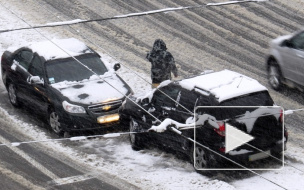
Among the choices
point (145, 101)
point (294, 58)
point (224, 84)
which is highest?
point (224, 84)

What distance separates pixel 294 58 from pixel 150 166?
17.1ft

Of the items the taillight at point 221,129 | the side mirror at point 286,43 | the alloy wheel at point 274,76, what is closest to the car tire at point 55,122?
the taillight at point 221,129

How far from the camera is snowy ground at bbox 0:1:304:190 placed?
1280 cm

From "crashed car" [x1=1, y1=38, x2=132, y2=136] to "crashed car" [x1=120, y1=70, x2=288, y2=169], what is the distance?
1413 mm

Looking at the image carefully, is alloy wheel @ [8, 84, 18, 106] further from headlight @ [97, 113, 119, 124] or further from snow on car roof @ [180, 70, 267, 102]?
snow on car roof @ [180, 70, 267, 102]

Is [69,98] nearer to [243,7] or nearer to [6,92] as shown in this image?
[6,92]

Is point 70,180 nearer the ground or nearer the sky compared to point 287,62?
nearer the ground

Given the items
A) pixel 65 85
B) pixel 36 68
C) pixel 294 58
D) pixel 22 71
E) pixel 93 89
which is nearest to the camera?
pixel 93 89

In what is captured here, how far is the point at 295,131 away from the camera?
15.5 meters

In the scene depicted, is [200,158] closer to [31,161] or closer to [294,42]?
[31,161]

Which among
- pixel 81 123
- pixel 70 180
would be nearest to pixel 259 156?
pixel 70 180

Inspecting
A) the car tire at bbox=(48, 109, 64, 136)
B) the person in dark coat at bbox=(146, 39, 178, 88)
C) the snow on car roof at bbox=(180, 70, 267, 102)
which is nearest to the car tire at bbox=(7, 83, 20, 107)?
the car tire at bbox=(48, 109, 64, 136)

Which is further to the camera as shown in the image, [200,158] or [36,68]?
[36,68]

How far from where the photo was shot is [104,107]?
1527cm
